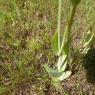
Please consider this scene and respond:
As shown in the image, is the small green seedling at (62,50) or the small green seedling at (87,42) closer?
the small green seedling at (62,50)

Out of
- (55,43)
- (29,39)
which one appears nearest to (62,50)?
(55,43)

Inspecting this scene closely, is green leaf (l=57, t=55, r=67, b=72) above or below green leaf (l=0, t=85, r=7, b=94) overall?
above

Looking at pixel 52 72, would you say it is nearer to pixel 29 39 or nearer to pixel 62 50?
pixel 62 50

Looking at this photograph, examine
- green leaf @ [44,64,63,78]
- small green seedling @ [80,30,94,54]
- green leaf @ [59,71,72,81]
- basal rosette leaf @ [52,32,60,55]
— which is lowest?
green leaf @ [59,71,72,81]

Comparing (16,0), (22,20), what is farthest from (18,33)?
(16,0)

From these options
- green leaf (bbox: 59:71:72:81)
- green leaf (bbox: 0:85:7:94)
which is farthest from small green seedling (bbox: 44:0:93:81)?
green leaf (bbox: 0:85:7:94)

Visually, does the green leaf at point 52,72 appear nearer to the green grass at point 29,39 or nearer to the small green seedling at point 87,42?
the green grass at point 29,39

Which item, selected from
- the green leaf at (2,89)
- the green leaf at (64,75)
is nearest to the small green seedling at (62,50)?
the green leaf at (64,75)

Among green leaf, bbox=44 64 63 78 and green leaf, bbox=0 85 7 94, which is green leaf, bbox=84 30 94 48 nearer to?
green leaf, bbox=44 64 63 78

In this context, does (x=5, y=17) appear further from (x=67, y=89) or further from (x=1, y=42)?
(x=67, y=89)
